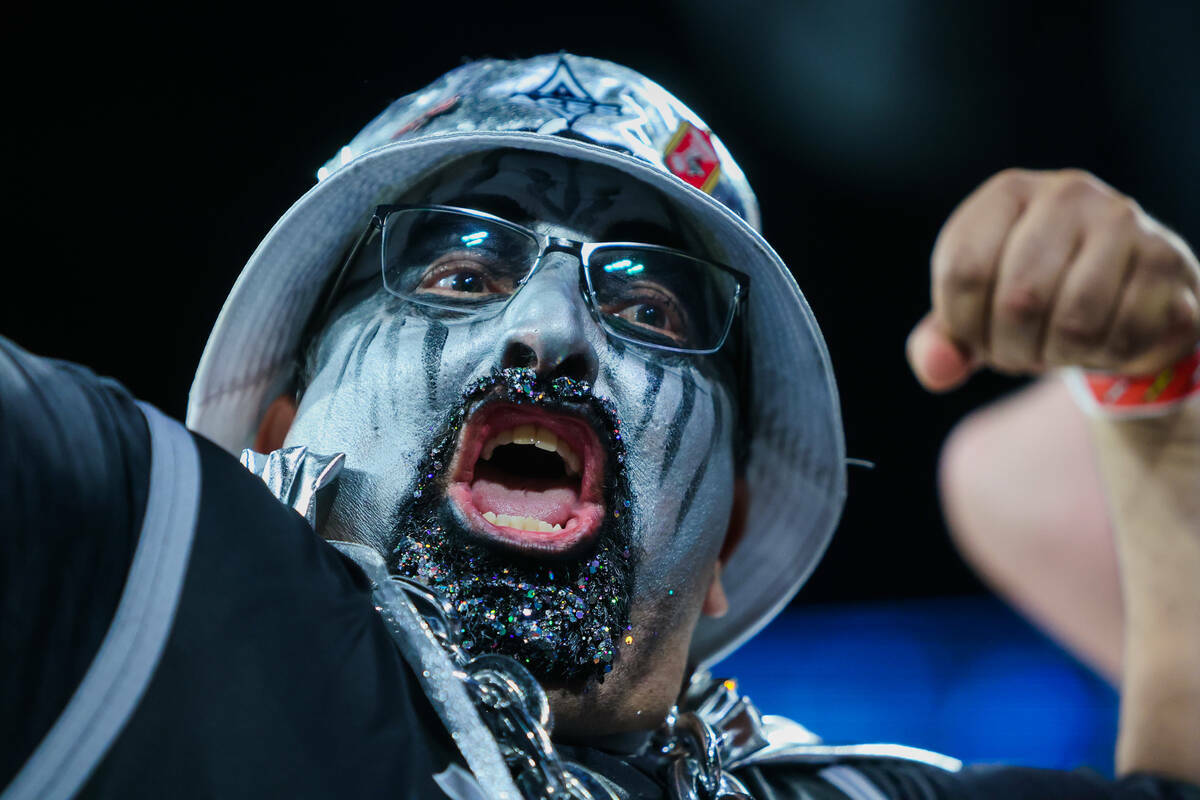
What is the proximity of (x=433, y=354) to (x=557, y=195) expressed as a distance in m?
0.26

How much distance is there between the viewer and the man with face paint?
2.41 ft

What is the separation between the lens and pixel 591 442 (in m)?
1.27

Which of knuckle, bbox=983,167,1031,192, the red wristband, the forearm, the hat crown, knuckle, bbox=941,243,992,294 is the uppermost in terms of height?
the hat crown

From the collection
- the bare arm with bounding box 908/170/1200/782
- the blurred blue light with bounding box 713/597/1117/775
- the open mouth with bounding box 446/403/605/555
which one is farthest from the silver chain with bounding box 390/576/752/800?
the blurred blue light with bounding box 713/597/1117/775

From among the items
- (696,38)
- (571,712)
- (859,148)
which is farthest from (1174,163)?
(571,712)

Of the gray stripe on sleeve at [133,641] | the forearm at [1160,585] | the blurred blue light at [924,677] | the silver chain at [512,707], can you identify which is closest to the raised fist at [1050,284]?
the forearm at [1160,585]

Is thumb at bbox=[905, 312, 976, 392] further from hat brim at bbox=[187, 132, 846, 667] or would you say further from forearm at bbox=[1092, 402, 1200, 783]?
forearm at bbox=[1092, 402, 1200, 783]

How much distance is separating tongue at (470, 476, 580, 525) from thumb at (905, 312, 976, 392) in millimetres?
487

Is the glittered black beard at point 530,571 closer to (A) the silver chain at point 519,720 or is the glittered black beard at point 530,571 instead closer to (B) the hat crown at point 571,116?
(A) the silver chain at point 519,720

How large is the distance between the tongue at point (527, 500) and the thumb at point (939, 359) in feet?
1.60

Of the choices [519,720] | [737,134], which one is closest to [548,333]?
[519,720]

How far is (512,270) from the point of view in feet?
4.33

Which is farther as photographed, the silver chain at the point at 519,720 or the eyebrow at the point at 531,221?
the eyebrow at the point at 531,221

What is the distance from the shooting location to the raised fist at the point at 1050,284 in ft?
4.52
